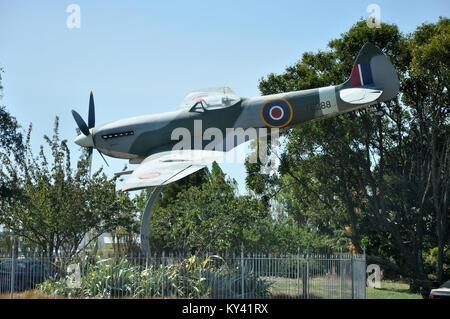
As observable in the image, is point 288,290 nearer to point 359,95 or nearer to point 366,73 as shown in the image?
point 359,95

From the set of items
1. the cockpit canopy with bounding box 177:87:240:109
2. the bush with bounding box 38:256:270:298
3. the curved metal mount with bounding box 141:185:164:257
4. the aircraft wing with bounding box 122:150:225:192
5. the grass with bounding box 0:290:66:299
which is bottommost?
the grass with bounding box 0:290:66:299

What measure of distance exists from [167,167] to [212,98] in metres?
3.40

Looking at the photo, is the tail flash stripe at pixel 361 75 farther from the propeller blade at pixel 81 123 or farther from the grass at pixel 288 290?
the propeller blade at pixel 81 123

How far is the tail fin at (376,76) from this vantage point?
57.7 feet

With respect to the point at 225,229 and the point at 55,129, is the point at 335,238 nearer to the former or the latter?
the point at 225,229

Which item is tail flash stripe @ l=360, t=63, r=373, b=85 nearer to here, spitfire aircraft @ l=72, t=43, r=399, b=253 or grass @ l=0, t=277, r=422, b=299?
spitfire aircraft @ l=72, t=43, r=399, b=253

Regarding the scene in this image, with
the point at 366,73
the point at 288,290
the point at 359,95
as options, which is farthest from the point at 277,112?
the point at 288,290

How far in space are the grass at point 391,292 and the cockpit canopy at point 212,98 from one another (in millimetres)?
12485

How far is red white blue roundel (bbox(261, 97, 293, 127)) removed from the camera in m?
16.4

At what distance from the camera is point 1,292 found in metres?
15.8

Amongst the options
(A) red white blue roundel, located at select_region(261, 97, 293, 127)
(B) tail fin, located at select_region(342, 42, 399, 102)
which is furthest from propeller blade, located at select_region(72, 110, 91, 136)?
(B) tail fin, located at select_region(342, 42, 399, 102)

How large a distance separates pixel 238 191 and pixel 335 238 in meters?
10.2

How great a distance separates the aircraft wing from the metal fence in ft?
8.90
